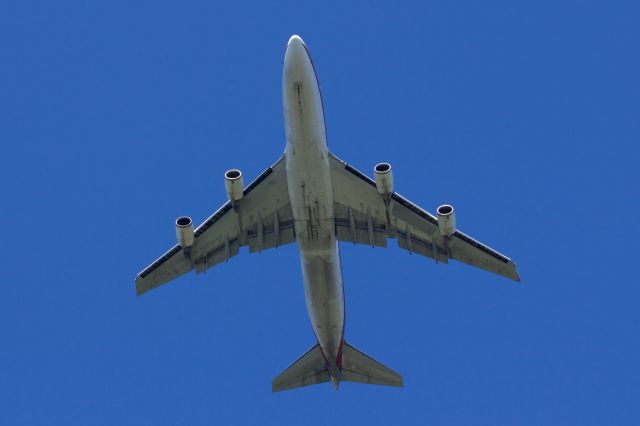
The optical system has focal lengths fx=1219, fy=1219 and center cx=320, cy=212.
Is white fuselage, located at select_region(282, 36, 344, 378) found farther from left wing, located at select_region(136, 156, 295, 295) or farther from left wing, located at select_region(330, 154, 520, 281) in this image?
left wing, located at select_region(136, 156, 295, 295)

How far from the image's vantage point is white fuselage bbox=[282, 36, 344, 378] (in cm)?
4997

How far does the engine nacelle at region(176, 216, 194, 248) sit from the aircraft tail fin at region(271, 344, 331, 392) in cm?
868

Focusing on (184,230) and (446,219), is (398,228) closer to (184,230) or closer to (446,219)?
(446,219)

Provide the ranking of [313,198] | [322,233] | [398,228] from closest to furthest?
[313,198] < [322,233] < [398,228]

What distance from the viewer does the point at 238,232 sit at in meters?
57.6

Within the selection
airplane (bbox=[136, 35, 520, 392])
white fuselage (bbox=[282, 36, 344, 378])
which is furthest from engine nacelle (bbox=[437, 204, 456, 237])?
white fuselage (bbox=[282, 36, 344, 378])

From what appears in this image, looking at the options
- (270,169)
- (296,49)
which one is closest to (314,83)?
(296,49)

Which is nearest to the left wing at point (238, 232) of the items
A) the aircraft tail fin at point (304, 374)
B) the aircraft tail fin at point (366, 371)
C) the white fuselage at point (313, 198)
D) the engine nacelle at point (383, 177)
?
the white fuselage at point (313, 198)

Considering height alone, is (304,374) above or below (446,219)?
below

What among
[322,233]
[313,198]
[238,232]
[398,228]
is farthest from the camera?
[238,232]

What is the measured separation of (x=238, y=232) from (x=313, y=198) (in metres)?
5.81

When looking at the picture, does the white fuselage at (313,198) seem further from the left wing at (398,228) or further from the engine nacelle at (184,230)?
the engine nacelle at (184,230)

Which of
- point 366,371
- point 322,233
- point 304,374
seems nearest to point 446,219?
point 322,233

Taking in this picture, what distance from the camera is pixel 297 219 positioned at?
54344 millimetres
